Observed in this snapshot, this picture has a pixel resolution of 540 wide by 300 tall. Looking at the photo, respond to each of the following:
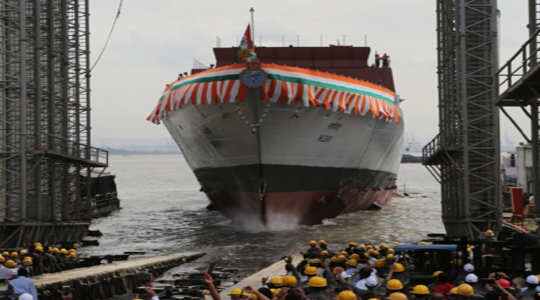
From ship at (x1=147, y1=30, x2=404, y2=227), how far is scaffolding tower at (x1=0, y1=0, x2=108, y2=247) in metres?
5.28

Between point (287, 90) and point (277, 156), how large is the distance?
3.37 metres

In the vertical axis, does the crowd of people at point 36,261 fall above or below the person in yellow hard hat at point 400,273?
below

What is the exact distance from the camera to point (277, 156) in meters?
36.1

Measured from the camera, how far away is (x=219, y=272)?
26.0m

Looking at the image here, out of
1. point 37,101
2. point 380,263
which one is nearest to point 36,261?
point 380,263

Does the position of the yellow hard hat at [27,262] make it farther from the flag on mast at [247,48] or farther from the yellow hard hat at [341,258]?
the flag on mast at [247,48]

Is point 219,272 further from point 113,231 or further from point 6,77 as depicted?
point 113,231

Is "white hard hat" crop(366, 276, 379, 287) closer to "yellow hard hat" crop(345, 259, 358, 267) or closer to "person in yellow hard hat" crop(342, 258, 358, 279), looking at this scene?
"person in yellow hard hat" crop(342, 258, 358, 279)

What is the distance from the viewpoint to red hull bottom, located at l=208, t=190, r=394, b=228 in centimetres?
3662

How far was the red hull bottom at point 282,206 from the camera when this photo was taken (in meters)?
36.6

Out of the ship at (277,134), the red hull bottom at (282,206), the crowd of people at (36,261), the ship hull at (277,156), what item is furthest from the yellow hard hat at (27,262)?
the red hull bottom at (282,206)

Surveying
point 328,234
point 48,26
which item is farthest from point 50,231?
point 328,234

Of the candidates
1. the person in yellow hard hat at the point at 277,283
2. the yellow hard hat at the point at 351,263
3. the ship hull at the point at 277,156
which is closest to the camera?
the person in yellow hard hat at the point at 277,283

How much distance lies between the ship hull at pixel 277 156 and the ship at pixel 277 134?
0.16 ft
